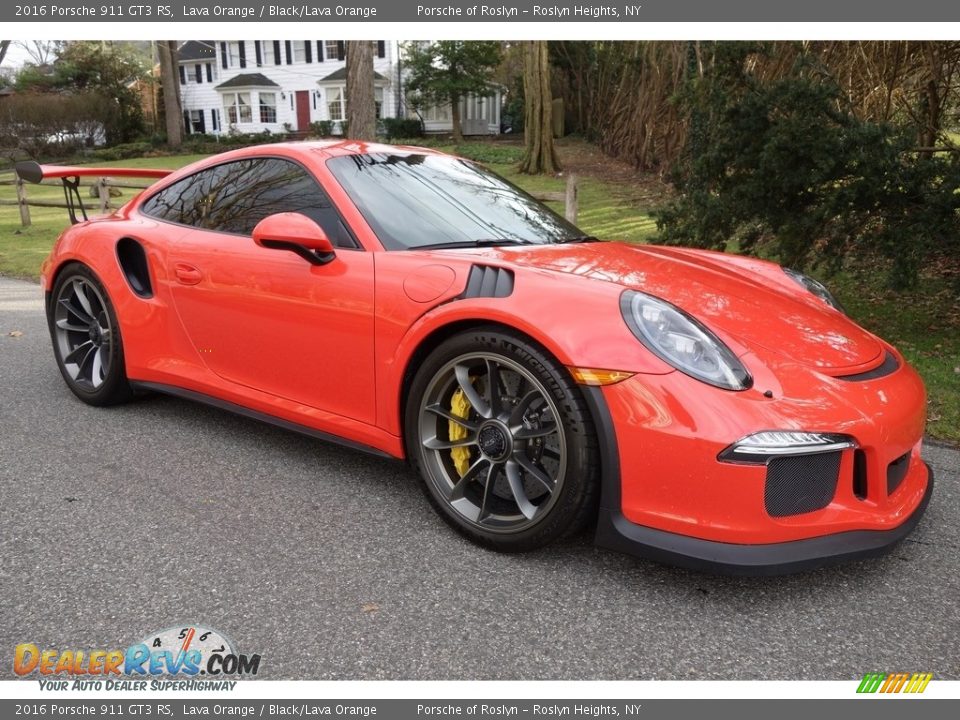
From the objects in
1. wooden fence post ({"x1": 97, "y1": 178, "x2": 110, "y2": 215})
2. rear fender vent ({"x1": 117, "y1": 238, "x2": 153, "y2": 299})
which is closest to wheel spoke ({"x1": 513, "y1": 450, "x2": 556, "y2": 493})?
rear fender vent ({"x1": 117, "y1": 238, "x2": 153, "y2": 299})

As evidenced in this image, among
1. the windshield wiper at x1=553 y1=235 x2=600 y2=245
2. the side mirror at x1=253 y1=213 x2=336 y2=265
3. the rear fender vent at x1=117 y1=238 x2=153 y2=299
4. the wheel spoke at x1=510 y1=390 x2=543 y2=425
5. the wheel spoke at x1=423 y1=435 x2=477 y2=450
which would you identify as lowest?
the wheel spoke at x1=423 y1=435 x2=477 y2=450

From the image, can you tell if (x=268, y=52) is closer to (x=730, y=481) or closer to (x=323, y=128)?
(x=323, y=128)

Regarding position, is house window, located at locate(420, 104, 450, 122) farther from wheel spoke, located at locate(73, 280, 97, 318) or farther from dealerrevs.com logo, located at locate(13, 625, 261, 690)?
dealerrevs.com logo, located at locate(13, 625, 261, 690)

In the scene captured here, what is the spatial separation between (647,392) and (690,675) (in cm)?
78

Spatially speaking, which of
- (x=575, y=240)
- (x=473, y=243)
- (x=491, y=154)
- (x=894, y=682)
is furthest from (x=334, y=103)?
(x=894, y=682)

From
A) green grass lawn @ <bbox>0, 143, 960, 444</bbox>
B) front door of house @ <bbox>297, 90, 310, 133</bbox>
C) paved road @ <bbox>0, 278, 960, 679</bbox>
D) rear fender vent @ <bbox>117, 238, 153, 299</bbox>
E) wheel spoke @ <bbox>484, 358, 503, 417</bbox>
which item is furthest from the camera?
front door of house @ <bbox>297, 90, 310, 133</bbox>

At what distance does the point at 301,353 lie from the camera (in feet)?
10.5

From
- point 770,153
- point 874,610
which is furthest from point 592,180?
point 874,610

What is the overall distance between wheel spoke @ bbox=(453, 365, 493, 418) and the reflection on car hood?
1.43 ft

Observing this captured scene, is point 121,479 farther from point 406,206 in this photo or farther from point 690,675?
point 690,675

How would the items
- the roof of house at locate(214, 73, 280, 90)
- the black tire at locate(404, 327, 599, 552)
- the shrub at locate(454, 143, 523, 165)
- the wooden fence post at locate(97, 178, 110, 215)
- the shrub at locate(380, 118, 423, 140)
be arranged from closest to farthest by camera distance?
the black tire at locate(404, 327, 599, 552) < the wooden fence post at locate(97, 178, 110, 215) < the shrub at locate(454, 143, 523, 165) < the shrub at locate(380, 118, 423, 140) < the roof of house at locate(214, 73, 280, 90)

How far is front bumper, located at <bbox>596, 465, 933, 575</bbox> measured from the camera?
7.39 feet

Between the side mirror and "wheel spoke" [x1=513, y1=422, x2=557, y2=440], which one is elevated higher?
the side mirror

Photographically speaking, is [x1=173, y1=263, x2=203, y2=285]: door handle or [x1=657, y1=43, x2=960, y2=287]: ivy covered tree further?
[x1=657, y1=43, x2=960, y2=287]: ivy covered tree
